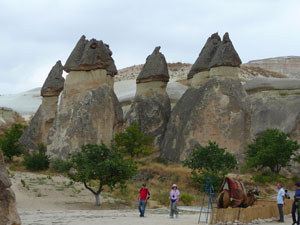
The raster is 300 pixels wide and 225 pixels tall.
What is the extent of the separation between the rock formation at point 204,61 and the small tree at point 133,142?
359cm

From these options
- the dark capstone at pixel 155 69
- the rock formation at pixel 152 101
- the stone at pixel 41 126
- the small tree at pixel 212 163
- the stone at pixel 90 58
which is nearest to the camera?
the small tree at pixel 212 163

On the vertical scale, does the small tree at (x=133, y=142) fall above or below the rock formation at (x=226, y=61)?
below

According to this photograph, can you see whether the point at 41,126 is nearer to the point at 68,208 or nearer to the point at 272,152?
the point at 272,152

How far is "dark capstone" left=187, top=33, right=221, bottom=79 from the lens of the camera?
910 inches

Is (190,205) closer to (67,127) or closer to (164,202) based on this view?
(164,202)

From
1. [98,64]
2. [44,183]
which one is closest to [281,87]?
[98,64]

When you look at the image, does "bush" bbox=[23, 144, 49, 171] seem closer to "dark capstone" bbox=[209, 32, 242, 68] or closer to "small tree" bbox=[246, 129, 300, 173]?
"dark capstone" bbox=[209, 32, 242, 68]

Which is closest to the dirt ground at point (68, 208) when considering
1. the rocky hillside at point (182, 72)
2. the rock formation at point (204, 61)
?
the rock formation at point (204, 61)

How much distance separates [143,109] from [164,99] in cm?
122

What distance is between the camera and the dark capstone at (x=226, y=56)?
21781mm

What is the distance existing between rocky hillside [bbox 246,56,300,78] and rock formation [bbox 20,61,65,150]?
141ft

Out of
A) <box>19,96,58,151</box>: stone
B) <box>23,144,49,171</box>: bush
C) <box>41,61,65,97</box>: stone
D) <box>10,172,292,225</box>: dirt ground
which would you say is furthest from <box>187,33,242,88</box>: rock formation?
<box>10,172,292,225</box>: dirt ground

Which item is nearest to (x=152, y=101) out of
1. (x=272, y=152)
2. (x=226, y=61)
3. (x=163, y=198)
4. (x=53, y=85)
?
(x=226, y=61)

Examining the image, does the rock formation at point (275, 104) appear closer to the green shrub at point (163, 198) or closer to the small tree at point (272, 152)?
the small tree at point (272, 152)
